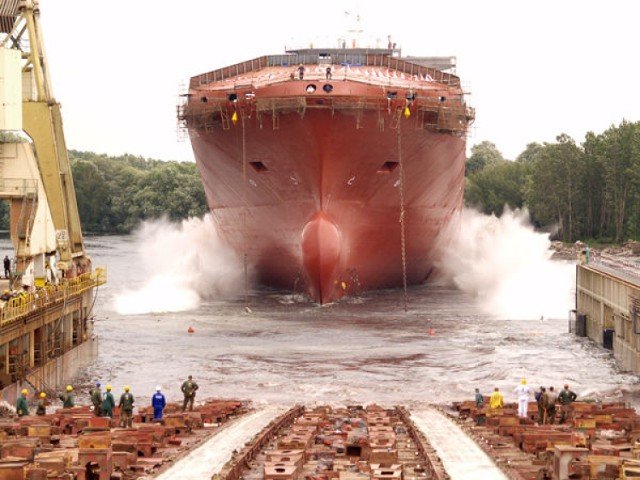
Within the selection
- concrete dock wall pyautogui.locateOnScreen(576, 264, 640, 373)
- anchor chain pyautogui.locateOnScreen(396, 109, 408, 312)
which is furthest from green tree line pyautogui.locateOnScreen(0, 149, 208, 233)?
concrete dock wall pyautogui.locateOnScreen(576, 264, 640, 373)

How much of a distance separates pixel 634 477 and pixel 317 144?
29.4m

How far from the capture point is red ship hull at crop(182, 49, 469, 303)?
137ft

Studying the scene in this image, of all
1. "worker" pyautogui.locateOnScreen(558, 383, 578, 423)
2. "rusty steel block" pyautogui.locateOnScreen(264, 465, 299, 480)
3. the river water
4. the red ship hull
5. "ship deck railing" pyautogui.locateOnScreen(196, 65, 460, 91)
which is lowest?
the river water

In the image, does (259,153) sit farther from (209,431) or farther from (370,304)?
(209,431)

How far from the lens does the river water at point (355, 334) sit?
94.7 feet

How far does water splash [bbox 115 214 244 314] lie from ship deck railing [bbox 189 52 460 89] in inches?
338

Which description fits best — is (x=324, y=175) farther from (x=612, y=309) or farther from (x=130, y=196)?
(x=130, y=196)

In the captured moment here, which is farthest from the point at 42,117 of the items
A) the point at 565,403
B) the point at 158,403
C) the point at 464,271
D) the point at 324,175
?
the point at 464,271

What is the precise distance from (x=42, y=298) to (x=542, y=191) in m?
76.2

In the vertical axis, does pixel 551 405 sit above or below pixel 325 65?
below

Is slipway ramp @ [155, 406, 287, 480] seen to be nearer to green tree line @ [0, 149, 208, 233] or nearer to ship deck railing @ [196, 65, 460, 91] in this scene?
ship deck railing @ [196, 65, 460, 91]

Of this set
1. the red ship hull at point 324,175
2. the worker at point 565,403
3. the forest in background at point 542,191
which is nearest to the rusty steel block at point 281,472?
the worker at point 565,403

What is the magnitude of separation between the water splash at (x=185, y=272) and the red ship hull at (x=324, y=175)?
340 cm

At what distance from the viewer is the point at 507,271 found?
56.5 metres
